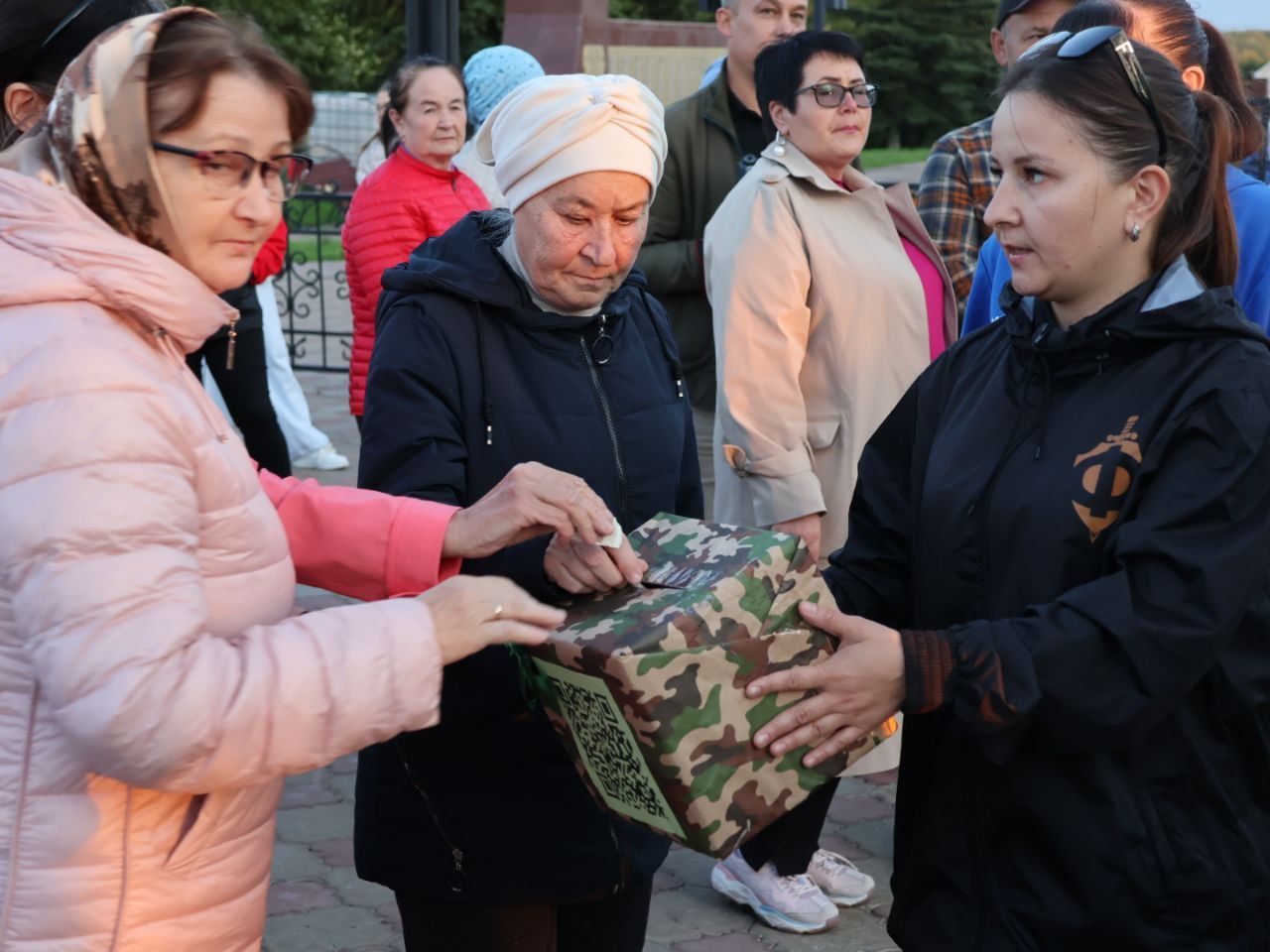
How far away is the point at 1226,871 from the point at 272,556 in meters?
1.42

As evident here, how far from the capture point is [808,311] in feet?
14.4

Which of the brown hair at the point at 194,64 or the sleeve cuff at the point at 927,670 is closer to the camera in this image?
the brown hair at the point at 194,64

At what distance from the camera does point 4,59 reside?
2.71 m

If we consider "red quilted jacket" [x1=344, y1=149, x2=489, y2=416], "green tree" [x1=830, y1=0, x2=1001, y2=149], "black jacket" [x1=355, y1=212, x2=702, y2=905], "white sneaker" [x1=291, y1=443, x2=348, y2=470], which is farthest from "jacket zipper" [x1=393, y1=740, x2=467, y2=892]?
"green tree" [x1=830, y1=0, x2=1001, y2=149]

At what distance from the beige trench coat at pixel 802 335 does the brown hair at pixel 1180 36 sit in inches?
45.1

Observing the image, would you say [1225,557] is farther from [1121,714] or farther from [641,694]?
[641,694]

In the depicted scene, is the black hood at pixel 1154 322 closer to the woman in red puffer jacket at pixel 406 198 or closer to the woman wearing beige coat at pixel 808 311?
the woman wearing beige coat at pixel 808 311

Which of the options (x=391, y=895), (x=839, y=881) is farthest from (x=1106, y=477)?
(x=391, y=895)

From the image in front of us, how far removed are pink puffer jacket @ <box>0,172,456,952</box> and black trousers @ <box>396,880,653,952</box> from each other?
0.74 meters

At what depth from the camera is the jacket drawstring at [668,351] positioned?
306 centimetres

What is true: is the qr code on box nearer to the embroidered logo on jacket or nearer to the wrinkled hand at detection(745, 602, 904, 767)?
the wrinkled hand at detection(745, 602, 904, 767)

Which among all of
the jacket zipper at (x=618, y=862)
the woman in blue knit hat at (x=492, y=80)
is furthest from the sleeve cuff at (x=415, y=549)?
the woman in blue knit hat at (x=492, y=80)

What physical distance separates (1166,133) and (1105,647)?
0.80 m

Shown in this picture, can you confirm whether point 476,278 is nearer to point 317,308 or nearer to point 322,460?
point 322,460
